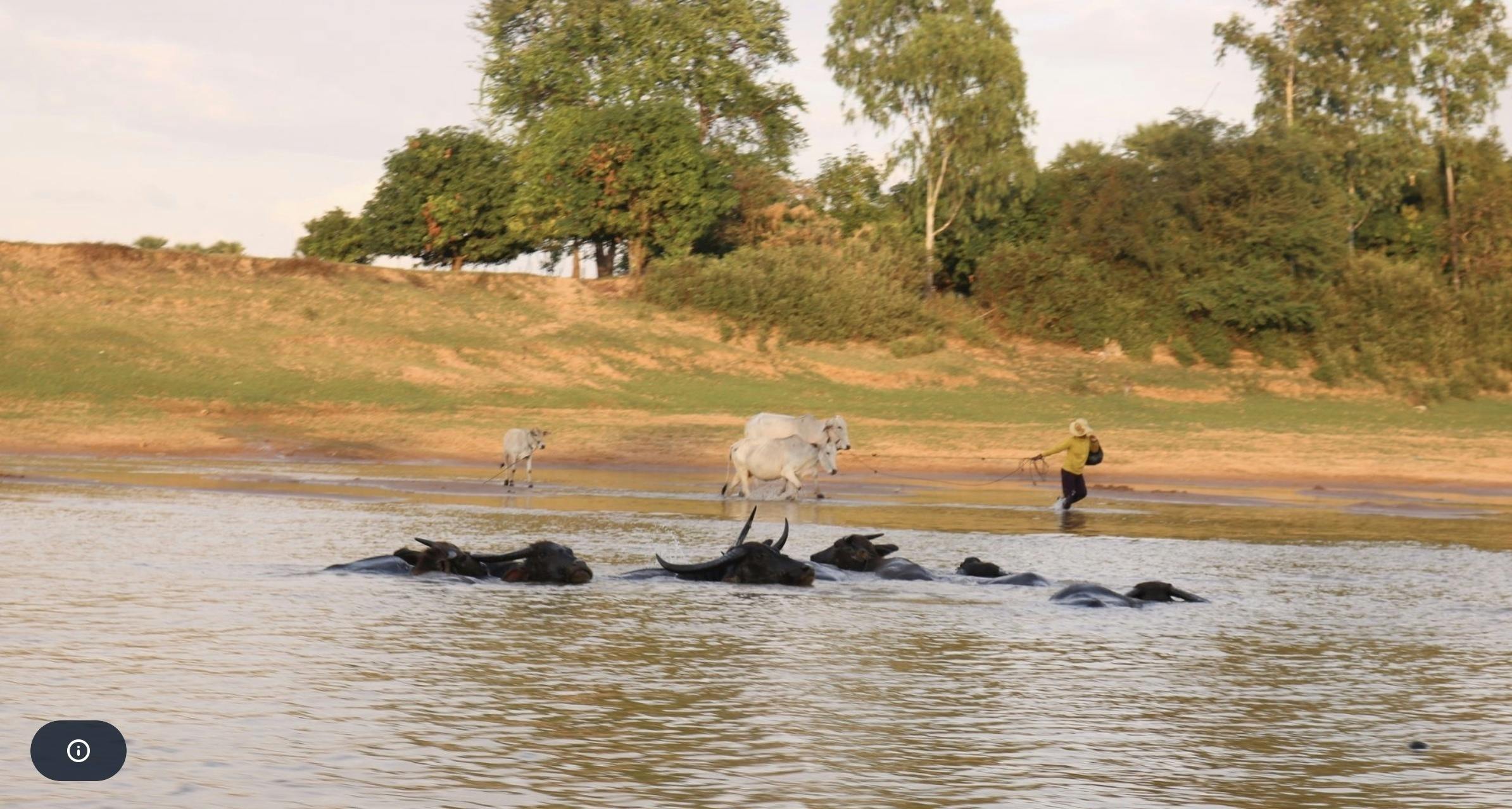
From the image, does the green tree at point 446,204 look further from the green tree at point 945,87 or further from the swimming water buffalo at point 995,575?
the swimming water buffalo at point 995,575

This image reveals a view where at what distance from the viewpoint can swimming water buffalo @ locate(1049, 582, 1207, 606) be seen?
43.7 ft

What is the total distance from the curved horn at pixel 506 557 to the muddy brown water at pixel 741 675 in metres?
0.30

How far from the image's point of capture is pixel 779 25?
63281 millimetres

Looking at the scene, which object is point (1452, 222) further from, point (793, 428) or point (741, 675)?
point (741, 675)

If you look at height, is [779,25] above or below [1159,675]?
above

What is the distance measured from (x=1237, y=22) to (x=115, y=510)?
166 ft

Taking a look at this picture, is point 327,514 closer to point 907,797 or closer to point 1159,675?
point 1159,675

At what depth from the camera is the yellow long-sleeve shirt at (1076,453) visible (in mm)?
23203

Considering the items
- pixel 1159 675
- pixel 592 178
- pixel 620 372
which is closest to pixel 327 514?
pixel 1159 675

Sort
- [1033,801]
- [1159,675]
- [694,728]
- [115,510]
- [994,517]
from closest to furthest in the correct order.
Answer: [1033,801] → [694,728] → [1159,675] → [115,510] → [994,517]

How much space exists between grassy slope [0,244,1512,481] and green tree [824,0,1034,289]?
21.0 feet

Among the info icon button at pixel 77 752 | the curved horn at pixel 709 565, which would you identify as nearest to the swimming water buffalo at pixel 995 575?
the curved horn at pixel 709 565

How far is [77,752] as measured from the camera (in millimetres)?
6781

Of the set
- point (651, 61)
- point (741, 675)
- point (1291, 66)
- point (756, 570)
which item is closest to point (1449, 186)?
point (1291, 66)
